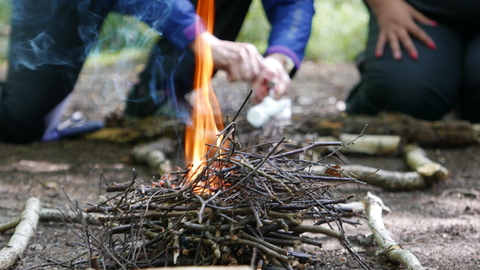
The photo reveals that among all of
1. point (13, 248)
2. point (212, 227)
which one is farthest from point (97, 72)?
point (212, 227)

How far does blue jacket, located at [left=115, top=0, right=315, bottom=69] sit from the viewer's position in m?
2.77

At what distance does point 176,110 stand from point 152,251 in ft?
7.32

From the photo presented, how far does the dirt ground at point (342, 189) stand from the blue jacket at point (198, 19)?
92 cm

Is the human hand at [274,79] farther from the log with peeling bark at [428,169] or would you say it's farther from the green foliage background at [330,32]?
the green foliage background at [330,32]

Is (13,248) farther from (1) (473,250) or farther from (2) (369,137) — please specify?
(2) (369,137)

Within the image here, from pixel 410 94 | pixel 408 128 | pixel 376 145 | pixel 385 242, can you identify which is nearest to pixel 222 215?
pixel 385 242

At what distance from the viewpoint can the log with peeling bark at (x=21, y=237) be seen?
1686mm

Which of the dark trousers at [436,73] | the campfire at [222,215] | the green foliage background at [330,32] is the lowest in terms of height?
the green foliage background at [330,32]

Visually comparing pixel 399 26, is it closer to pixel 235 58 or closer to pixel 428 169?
pixel 428 169

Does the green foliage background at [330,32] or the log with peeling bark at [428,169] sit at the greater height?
the log with peeling bark at [428,169]

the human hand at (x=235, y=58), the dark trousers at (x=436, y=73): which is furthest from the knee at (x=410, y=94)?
the human hand at (x=235, y=58)

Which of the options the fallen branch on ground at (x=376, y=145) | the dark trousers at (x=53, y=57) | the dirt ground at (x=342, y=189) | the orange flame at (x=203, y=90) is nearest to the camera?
the dirt ground at (x=342, y=189)

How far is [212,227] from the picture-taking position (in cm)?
145

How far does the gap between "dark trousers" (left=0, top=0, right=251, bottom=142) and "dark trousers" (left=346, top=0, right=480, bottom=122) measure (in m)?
1.33
